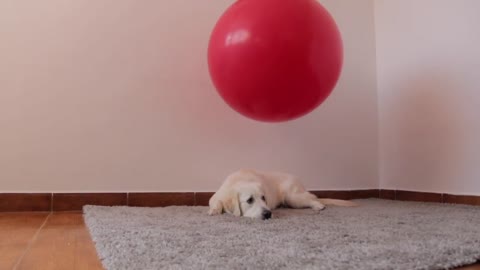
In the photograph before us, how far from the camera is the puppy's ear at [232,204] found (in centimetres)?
181

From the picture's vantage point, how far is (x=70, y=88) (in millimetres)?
2064

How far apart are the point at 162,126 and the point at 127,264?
132 centimetres

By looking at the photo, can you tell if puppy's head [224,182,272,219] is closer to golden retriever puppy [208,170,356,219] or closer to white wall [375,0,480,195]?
golden retriever puppy [208,170,356,219]

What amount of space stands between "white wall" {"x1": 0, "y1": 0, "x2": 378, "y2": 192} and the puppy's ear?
16.7 inches

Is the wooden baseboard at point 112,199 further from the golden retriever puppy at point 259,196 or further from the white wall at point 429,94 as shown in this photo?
the golden retriever puppy at point 259,196

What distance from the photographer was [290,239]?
4.01 feet

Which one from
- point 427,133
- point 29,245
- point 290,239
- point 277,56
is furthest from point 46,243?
point 427,133

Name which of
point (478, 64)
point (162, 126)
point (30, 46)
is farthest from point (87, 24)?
point (478, 64)

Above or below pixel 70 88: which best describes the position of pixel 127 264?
below

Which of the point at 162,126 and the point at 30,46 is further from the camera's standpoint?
the point at 162,126

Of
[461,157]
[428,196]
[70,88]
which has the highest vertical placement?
[70,88]

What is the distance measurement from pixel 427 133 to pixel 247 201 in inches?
41.9

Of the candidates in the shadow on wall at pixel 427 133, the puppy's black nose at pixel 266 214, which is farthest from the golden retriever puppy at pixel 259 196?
the shadow on wall at pixel 427 133

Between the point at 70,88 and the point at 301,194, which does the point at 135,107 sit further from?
the point at 301,194
